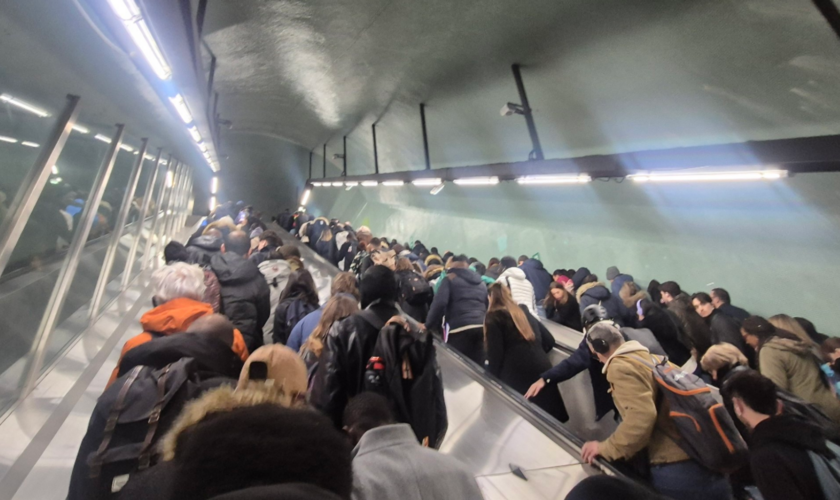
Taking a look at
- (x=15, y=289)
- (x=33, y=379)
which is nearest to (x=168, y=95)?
(x=15, y=289)

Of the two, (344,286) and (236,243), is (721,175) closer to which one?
(344,286)

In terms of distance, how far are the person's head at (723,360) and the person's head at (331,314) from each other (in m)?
2.57

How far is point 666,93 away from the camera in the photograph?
4195mm

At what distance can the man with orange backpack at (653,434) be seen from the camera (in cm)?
204

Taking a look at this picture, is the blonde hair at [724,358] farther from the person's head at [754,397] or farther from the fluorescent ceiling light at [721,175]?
the fluorescent ceiling light at [721,175]

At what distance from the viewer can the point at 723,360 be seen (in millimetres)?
2771

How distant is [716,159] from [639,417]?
7.53 ft

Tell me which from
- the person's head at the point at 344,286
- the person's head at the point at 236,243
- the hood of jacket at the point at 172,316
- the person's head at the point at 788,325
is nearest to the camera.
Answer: the hood of jacket at the point at 172,316

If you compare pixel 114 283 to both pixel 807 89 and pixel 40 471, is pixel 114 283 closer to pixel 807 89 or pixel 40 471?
pixel 40 471

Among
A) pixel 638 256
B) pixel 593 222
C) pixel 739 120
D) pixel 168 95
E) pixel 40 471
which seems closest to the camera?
pixel 40 471

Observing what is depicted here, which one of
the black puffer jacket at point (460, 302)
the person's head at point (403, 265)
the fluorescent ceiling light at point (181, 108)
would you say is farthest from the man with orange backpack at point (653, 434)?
the fluorescent ceiling light at point (181, 108)

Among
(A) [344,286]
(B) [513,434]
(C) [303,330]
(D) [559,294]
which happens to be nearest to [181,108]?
(A) [344,286]

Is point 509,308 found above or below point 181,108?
below

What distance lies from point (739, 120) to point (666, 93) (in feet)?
2.55
